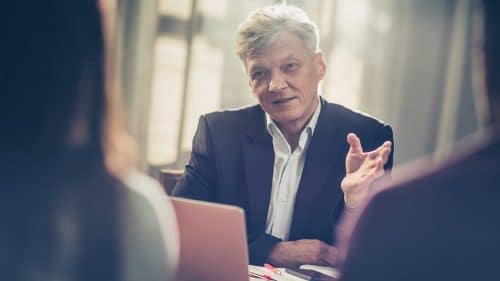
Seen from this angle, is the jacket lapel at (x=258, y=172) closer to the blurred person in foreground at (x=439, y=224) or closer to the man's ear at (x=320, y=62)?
the man's ear at (x=320, y=62)

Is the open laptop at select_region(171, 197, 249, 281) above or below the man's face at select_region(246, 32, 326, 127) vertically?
below

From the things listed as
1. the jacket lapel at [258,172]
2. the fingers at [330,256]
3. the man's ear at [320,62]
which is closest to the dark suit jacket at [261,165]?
the jacket lapel at [258,172]

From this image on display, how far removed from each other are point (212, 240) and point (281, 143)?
86 cm

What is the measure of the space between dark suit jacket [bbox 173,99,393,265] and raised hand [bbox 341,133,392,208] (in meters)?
0.26

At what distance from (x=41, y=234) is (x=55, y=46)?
0.22 metres

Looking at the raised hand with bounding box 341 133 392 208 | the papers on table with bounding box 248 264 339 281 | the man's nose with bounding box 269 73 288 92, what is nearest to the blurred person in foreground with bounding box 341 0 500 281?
the papers on table with bounding box 248 264 339 281

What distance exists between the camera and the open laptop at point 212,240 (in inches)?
38.7

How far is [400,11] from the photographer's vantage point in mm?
3982

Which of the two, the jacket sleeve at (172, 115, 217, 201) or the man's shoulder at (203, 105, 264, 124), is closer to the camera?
the jacket sleeve at (172, 115, 217, 201)

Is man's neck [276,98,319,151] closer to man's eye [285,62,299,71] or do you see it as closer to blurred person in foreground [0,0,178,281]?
man's eye [285,62,299,71]

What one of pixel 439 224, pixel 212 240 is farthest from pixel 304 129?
pixel 439 224

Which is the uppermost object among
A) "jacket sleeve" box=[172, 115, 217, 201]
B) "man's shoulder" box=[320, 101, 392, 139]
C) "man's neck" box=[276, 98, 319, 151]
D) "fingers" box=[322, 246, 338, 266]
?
"man's shoulder" box=[320, 101, 392, 139]

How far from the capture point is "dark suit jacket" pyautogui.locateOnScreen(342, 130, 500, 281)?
1.93 ft

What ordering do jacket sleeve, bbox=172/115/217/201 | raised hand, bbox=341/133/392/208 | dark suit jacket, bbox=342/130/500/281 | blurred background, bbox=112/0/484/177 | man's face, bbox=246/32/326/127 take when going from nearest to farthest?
dark suit jacket, bbox=342/130/500/281
raised hand, bbox=341/133/392/208
jacket sleeve, bbox=172/115/217/201
man's face, bbox=246/32/326/127
blurred background, bbox=112/0/484/177
